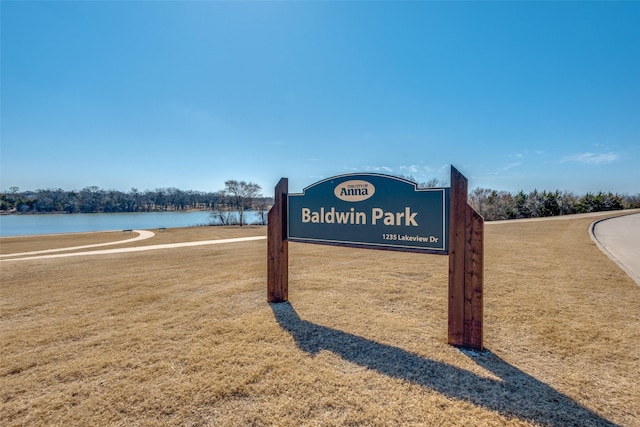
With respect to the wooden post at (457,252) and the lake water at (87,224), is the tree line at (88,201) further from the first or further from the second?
the wooden post at (457,252)

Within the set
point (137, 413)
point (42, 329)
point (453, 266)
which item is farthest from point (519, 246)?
point (42, 329)

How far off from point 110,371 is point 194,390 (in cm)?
100

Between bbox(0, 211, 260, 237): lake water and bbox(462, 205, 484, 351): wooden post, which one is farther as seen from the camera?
bbox(0, 211, 260, 237): lake water

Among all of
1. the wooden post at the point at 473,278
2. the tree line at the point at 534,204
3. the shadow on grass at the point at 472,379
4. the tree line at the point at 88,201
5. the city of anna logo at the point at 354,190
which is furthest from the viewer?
the tree line at the point at 88,201

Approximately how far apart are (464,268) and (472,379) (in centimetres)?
106

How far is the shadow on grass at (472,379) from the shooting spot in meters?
2.11

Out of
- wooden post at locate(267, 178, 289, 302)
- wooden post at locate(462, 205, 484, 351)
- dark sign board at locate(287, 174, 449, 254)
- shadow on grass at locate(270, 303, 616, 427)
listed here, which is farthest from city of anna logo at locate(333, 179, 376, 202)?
shadow on grass at locate(270, 303, 616, 427)

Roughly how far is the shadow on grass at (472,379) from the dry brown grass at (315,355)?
0.5 inches

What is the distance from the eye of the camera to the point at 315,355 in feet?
9.71

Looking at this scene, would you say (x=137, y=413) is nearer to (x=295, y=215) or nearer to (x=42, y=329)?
(x=42, y=329)

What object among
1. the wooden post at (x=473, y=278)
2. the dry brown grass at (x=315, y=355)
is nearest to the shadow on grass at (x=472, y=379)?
the dry brown grass at (x=315, y=355)

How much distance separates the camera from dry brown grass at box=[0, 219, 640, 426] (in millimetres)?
2158

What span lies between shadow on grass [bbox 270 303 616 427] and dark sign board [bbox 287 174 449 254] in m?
1.20

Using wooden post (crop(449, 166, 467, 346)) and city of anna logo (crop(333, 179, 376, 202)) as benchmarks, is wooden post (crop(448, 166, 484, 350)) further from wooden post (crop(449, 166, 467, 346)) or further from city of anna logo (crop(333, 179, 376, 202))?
city of anna logo (crop(333, 179, 376, 202))
